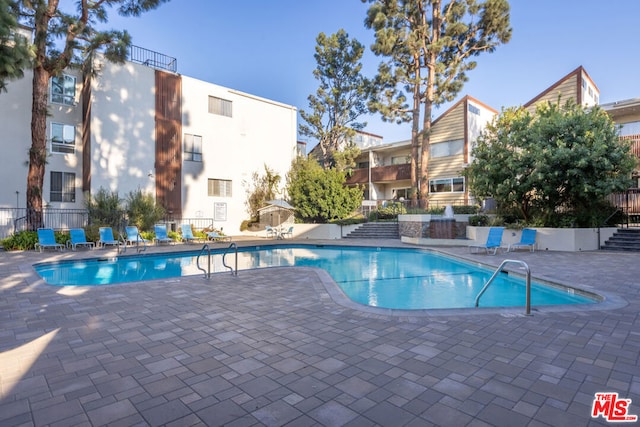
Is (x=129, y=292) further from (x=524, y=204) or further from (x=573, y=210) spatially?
(x=573, y=210)

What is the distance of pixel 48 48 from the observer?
607 inches

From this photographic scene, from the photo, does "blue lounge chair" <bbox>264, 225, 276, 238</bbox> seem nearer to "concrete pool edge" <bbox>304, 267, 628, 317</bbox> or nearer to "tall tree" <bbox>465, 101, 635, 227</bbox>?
"tall tree" <bbox>465, 101, 635, 227</bbox>

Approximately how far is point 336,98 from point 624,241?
20.5 m

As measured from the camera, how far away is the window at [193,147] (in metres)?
21.5

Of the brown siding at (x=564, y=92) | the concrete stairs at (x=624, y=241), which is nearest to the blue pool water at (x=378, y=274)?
the concrete stairs at (x=624, y=241)

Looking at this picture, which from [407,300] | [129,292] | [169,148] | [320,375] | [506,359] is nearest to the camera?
[320,375]

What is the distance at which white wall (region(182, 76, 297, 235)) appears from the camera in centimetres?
2167

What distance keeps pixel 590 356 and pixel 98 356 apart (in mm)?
5064

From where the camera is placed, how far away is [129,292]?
6.54 metres

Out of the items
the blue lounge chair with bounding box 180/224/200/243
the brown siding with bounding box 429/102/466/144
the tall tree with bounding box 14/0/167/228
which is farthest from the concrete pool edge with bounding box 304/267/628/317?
the brown siding with bounding box 429/102/466/144

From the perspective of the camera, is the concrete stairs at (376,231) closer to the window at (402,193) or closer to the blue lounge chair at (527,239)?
the blue lounge chair at (527,239)

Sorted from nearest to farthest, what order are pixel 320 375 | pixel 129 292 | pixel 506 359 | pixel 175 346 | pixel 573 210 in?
pixel 320 375 → pixel 506 359 → pixel 175 346 → pixel 129 292 → pixel 573 210

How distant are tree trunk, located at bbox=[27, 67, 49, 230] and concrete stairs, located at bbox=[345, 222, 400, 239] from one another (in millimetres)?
15036

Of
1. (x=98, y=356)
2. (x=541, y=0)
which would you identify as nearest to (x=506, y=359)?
(x=98, y=356)
